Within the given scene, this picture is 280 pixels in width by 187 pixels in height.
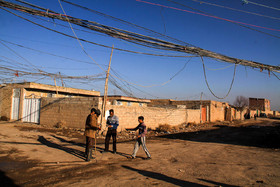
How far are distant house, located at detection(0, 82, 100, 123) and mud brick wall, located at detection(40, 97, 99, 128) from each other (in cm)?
125

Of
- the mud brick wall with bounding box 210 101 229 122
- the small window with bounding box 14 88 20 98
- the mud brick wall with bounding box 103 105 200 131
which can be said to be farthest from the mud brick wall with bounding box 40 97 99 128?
the mud brick wall with bounding box 210 101 229 122

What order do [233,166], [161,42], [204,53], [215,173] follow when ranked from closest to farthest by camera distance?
1. [215,173]
2. [233,166]
3. [161,42]
4. [204,53]

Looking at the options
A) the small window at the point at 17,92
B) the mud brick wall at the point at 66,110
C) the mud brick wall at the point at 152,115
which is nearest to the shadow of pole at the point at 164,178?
the mud brick wall at the point at 66,110

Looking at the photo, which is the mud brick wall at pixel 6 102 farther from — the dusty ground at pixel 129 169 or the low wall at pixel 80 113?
the dusty ground at pixel 129 169

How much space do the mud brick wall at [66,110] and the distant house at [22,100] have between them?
1.25m

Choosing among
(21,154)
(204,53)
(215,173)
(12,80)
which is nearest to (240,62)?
(204,53)

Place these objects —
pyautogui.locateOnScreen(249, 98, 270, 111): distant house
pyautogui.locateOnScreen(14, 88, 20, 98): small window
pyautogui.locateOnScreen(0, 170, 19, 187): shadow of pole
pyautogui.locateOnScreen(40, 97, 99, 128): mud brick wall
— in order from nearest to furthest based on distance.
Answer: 1. pyautogui.locateOnScreen(0, 170, 19, 187): shadow of pole
2. pyautogui.locateOnScreen(40, 97, 99, 128): mud brick wall
3. pyautogui.locateOnScreen(14, 88, 20, 98): small window
4. pyautogui.locateOnScreen(249, 98, 270, 111): distant house

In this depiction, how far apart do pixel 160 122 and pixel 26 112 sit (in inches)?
501

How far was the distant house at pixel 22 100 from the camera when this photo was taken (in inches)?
687

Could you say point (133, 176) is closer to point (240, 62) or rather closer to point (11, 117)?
point (240, 62)

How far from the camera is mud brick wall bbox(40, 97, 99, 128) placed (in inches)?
548

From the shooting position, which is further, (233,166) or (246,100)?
(246,100)

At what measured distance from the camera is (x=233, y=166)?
6.14 m

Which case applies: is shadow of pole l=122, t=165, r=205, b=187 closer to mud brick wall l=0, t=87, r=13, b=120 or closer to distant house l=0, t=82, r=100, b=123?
distant house l=0, t=82, r=100, b=123
